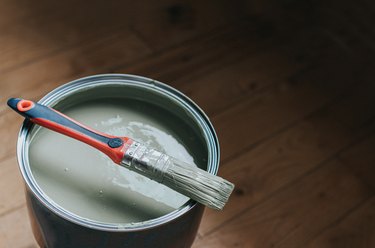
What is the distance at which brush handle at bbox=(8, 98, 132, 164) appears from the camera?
834 mm

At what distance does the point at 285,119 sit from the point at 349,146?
16 cm

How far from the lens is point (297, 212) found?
122 centimetres

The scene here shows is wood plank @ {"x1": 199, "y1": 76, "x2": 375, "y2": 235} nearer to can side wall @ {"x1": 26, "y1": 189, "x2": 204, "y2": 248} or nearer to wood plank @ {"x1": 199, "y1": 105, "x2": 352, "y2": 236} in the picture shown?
wood plank @ {"x1": 199, "y1": 105, "x2": 352, "y2": 236}

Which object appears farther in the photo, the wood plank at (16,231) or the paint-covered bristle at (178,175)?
the wood plank at (16,231)

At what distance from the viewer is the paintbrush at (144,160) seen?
810mm

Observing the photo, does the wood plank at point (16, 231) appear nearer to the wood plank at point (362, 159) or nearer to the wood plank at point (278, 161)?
the wood plank at point (278, 161)

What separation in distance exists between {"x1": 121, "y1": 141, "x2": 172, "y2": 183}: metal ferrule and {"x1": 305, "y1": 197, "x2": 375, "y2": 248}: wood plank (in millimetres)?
490

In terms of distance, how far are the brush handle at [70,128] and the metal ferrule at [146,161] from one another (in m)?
0.01

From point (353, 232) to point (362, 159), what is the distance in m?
0.19

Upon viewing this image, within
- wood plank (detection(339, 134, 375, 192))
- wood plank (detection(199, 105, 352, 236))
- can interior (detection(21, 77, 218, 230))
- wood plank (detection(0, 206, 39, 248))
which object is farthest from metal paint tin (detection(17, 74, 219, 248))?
wood plank (detection(339, 134, 375, 192))

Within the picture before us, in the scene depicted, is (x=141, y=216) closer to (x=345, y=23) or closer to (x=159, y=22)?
(x=159, y=22)

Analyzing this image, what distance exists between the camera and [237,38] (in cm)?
148

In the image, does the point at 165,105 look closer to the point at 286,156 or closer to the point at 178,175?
the point at 178,175

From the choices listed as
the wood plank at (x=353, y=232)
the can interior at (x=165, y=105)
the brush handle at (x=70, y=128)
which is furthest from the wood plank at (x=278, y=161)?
the brush handle at (x=70, y=128)
